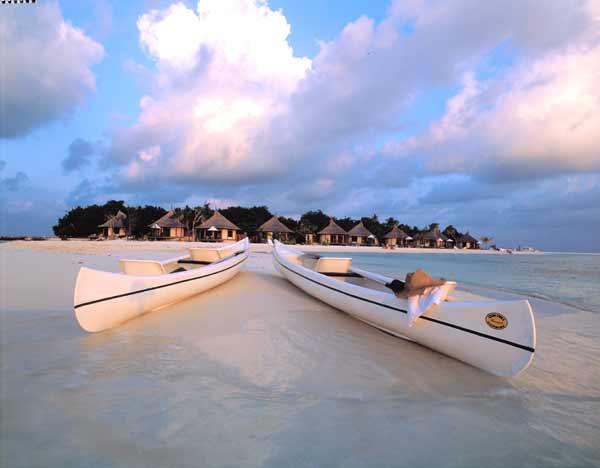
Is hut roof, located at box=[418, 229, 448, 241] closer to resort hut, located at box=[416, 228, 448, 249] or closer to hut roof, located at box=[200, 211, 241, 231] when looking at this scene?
resort hut, located at box=[416, 228, 448, 249]

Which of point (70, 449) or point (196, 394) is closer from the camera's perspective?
point (70, 449)

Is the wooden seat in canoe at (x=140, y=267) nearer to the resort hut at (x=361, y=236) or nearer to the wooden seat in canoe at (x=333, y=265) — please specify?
the wooden seat in canoe at (x=333, y=265)

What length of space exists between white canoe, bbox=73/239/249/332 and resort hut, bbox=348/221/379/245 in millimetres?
37062

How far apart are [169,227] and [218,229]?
6.00 meters

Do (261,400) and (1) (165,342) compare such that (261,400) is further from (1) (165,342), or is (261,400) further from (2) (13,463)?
(1) (165,342)

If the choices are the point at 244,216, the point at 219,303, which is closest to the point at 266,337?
the point at 219,303

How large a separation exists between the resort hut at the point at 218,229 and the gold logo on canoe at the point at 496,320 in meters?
30.8

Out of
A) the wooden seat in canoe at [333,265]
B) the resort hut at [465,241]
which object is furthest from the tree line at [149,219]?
the wooden seat in canoe at [333,265]

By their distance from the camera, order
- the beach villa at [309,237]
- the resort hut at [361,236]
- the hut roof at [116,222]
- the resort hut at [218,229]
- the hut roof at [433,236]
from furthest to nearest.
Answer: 1. the hut roof at [433,236]
2. the resort hut at [361,236]
3. the beach villa at [309,237]
4. the hut roof at [116,222]
5. the resort hut at [218,229]

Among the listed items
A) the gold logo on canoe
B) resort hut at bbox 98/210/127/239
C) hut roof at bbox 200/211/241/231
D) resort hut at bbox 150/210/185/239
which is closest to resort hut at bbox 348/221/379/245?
hut roof at bbox 200/211/241/231

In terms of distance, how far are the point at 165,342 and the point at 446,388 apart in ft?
9.39

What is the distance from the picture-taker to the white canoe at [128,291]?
3561 mm

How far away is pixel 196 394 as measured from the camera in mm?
2488

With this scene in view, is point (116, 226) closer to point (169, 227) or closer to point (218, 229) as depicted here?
point (169, 227)
